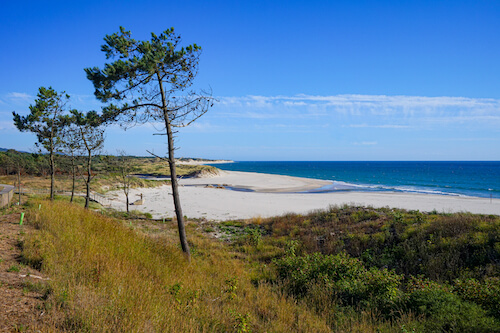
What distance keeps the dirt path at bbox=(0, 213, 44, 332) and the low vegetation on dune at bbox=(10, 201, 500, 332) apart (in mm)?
218

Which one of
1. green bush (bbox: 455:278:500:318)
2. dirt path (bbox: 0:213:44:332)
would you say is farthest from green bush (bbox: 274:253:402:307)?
dirt path (bbox: 0:213:44:332)

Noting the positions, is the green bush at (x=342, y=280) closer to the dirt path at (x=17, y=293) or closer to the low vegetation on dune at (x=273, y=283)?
the low vegetation on dune at (x=273, y=283)

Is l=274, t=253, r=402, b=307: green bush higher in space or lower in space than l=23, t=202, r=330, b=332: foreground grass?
lower

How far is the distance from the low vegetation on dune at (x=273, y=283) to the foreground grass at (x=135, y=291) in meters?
0.03

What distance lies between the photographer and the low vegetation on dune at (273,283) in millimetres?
4590

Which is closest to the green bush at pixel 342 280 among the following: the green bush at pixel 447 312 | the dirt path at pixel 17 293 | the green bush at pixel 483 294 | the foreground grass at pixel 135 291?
the green bush at pixel 447 312

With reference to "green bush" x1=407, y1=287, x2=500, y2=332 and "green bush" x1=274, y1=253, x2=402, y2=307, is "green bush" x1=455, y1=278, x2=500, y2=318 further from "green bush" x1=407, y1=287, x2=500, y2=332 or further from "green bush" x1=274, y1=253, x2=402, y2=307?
"green bush" x1=274, y1=253, x2=402, y2=307

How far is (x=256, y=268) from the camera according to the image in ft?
34.9

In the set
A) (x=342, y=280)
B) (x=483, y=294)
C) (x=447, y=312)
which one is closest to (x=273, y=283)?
(x=342, y=280)

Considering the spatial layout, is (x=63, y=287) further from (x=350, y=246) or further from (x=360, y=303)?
(x=350, y=246)

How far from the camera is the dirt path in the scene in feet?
12.3

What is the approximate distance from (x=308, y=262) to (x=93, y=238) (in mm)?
7006

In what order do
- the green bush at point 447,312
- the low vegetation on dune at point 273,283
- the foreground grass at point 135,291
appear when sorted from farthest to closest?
the green bush at point 447,312, the low vegetation on dune at point 273,283, the foreground grass at point 135,291

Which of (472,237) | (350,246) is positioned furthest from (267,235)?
(472,237)
